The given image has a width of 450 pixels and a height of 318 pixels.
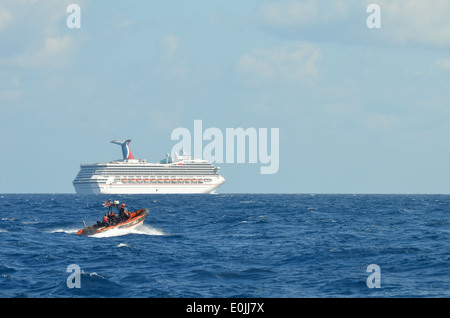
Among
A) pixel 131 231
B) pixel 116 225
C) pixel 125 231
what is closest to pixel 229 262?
pixel 116 225

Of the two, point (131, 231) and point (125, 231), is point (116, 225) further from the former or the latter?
point (131, 231)

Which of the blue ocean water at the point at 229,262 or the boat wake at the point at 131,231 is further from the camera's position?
the boat wake at the point at 131,231

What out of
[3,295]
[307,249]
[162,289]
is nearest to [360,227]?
[307,249]

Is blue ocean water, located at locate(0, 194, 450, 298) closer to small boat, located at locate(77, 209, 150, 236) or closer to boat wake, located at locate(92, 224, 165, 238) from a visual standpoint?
boat wake, located at locate(92, 224, 165, 238)

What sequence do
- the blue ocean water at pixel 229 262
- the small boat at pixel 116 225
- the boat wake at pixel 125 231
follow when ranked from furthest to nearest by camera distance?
the boat wake at pixel 125 231 < the small boat at pixel 116 225 < the blue ocean water at pixel 229 262

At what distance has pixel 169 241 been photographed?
38844 millimetres

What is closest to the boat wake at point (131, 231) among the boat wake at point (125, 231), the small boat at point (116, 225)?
the boat wake at point (125, 231)

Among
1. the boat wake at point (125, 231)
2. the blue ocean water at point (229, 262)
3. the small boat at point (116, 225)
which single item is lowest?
the boat wake at point (125, 231)

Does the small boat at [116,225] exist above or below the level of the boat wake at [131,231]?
above

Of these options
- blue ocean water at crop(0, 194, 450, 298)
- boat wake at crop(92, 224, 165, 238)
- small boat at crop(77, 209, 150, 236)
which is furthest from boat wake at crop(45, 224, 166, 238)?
small boat at crop(77, 209, 150, 236)

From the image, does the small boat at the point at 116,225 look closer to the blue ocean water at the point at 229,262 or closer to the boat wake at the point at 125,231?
the boat wake at the point at 125,231
